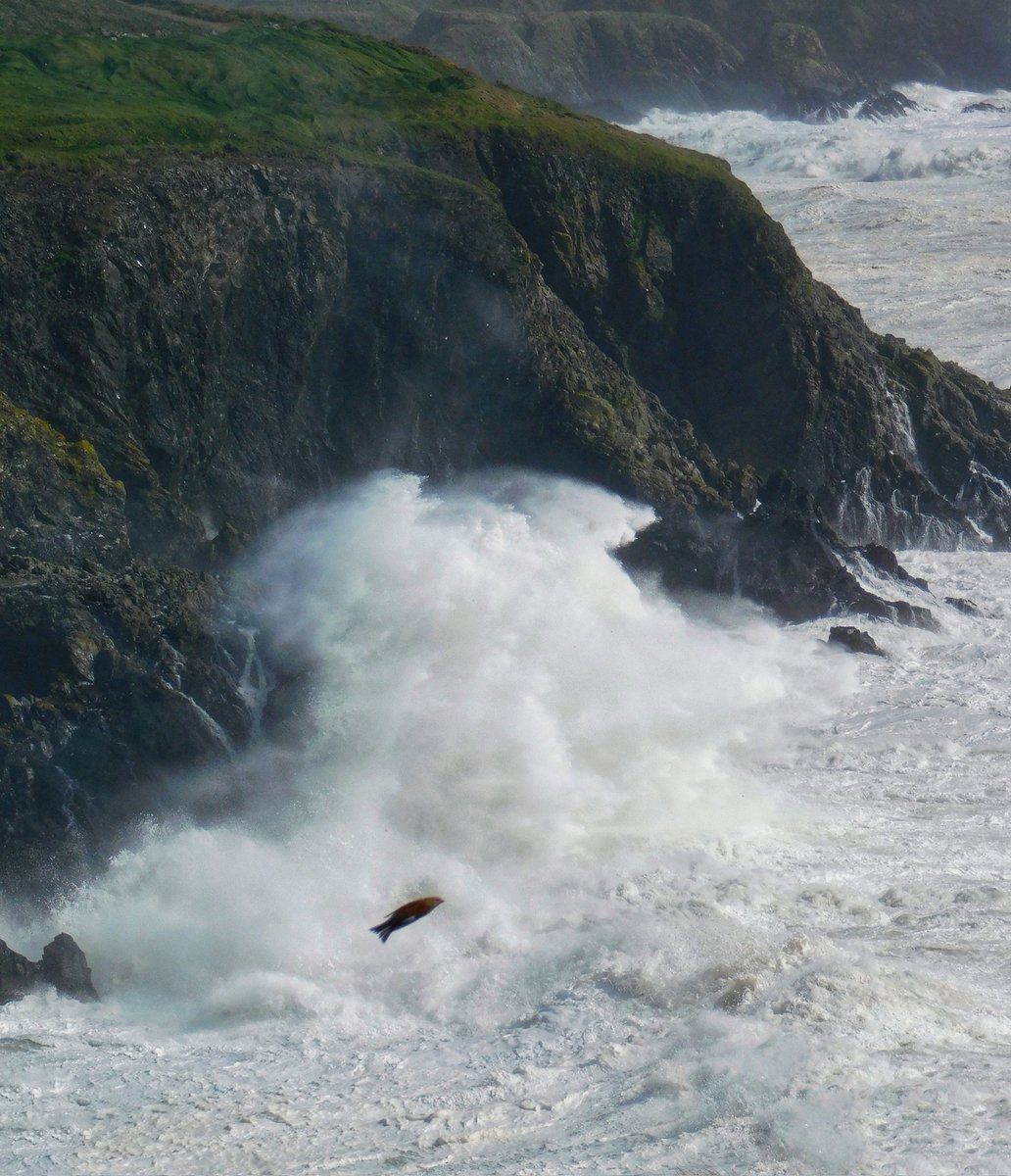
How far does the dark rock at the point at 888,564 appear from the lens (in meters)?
23.8

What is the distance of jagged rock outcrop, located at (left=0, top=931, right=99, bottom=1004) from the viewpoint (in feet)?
46.0

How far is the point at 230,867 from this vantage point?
15.9m

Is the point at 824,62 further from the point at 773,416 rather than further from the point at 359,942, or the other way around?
the point at 359,942

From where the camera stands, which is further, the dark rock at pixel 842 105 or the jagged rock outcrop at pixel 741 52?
the jagged rock outcrop at pixel 741 52

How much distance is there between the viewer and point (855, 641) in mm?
21484

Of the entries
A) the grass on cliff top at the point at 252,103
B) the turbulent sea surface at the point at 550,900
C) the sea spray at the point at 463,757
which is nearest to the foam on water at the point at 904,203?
the grass on cliff top at the point at 252,103

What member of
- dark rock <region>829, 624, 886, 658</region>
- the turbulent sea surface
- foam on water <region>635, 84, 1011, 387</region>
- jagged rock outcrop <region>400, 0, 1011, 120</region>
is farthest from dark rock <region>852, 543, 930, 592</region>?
jagged rock outcrop <region>400, 0, 1011, 120</region>

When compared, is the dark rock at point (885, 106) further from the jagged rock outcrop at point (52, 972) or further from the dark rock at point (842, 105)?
the jagged rock outcrop at point (52, 972)

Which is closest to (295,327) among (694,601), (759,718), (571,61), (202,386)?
(202,386)

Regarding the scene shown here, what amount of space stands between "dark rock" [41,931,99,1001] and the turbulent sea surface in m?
0.20

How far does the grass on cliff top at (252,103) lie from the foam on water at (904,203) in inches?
394

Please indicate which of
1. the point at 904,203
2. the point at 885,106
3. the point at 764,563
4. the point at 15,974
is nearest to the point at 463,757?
the point at 15,974

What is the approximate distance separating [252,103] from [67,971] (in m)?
15.0

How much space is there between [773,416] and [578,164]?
4892mm
